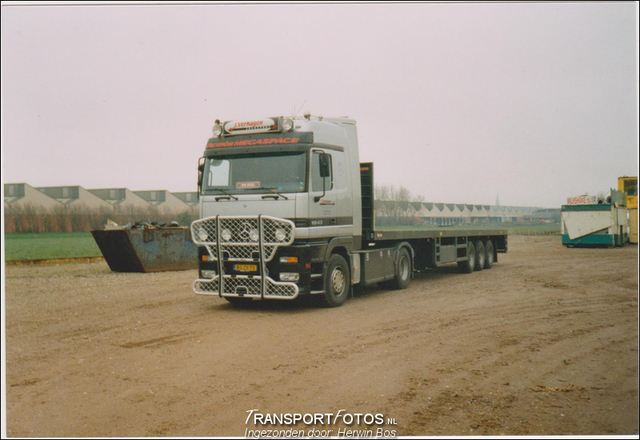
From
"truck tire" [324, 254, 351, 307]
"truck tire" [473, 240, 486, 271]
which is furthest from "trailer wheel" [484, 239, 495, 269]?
"truck tire" [324, 254, 351, 307]

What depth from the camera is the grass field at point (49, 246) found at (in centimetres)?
1603

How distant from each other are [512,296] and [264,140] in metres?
5.82

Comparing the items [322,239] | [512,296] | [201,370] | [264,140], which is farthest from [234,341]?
[512,296]

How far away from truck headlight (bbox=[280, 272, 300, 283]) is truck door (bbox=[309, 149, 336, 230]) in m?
0.78

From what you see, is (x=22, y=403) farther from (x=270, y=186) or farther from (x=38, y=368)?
(x=270, y=186)

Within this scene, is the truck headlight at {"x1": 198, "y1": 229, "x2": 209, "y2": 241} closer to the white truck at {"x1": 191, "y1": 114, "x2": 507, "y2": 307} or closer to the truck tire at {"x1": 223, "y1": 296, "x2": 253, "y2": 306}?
the white truck at {"x1": 191, "y1": 114, "x2": 507, "y2": 307}

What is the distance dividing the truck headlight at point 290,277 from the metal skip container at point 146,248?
8.41m

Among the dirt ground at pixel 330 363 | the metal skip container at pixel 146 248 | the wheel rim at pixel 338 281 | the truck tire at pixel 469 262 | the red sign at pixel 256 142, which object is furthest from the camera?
the metal skip container at pixel 146 248

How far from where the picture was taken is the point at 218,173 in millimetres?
9727

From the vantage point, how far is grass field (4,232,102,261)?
1603 centimetres

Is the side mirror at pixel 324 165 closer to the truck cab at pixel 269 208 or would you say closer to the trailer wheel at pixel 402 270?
the truck cab at pixel 269 208

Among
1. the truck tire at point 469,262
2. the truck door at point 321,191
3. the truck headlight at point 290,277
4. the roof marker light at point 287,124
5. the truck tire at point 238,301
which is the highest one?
the roof marker light at point 287,124

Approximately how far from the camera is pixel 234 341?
715 centimetres

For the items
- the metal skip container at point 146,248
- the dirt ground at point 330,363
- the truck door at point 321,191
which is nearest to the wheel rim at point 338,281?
the dirt ground at point 330,363
